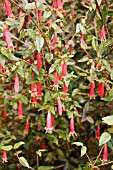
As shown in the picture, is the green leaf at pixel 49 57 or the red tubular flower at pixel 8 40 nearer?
the red tubular flower at pixel 8 40

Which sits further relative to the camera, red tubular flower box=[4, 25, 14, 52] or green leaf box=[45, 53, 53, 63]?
green leaf box=[45, 53, 53, 63]

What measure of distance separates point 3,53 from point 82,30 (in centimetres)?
53

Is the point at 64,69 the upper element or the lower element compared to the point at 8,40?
lower

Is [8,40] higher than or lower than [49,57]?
higher

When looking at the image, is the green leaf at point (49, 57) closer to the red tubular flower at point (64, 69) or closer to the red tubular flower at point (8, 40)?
the red tubular flower at point (64, 69)

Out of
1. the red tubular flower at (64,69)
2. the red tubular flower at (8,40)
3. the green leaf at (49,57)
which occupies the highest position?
the red tubular flower at (8,40)

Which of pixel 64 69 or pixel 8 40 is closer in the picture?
pixel 8 40

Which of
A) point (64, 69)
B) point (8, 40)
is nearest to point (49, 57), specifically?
point (64, 69)

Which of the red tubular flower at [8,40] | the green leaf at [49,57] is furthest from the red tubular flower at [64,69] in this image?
the red tubular flower at [8,40]

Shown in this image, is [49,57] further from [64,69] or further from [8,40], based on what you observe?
[8,40]

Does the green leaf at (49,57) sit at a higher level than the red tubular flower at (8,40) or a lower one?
lower

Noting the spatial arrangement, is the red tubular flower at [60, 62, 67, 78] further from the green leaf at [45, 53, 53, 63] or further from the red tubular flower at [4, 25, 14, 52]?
the red tubular flower at [4, 25, 14, 52]

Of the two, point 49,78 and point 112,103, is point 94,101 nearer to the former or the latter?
point 112,103

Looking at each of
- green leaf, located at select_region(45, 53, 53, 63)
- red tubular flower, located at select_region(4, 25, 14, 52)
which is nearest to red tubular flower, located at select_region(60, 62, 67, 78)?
green leaf, located at select_region(45, 53, 53, 63)
